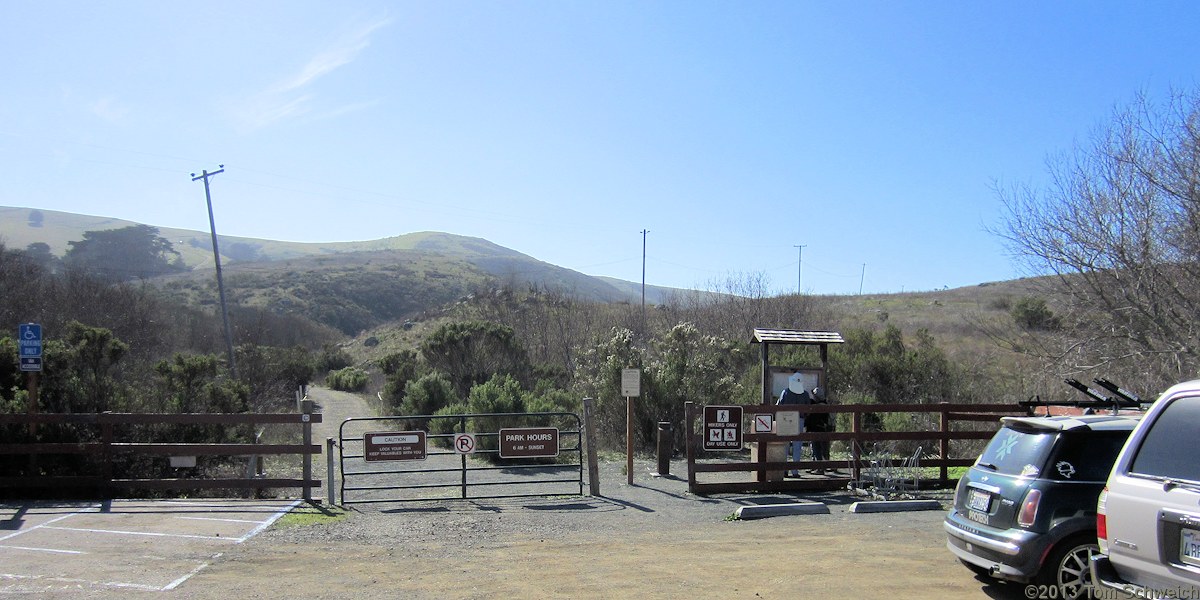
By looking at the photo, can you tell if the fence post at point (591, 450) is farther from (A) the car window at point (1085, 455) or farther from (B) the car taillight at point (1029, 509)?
(A) the car window at point (1085, 455)

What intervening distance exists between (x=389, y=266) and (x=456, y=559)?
11547 cm

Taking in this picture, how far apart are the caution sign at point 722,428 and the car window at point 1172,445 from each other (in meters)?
7.25

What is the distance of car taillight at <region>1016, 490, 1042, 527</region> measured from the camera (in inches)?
256

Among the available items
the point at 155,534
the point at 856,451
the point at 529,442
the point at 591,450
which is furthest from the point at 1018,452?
the point at 155,534

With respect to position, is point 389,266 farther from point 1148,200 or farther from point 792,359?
point 1148,200

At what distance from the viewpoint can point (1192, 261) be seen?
568 inches

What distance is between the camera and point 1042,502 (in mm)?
6500

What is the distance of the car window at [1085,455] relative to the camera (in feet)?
21.7

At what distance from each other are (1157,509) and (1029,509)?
1.46 metres

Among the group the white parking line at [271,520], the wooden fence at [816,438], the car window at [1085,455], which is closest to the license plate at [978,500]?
the car window at [1085,455]

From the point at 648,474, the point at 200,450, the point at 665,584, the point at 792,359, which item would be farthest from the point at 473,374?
the point at 665,584

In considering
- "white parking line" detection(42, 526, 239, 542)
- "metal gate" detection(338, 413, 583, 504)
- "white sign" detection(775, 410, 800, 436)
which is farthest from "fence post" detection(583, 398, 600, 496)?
"white parking line" detection(42, 526, 239, 542)

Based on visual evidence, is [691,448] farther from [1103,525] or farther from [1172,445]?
[1172,445]

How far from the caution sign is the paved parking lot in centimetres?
587
